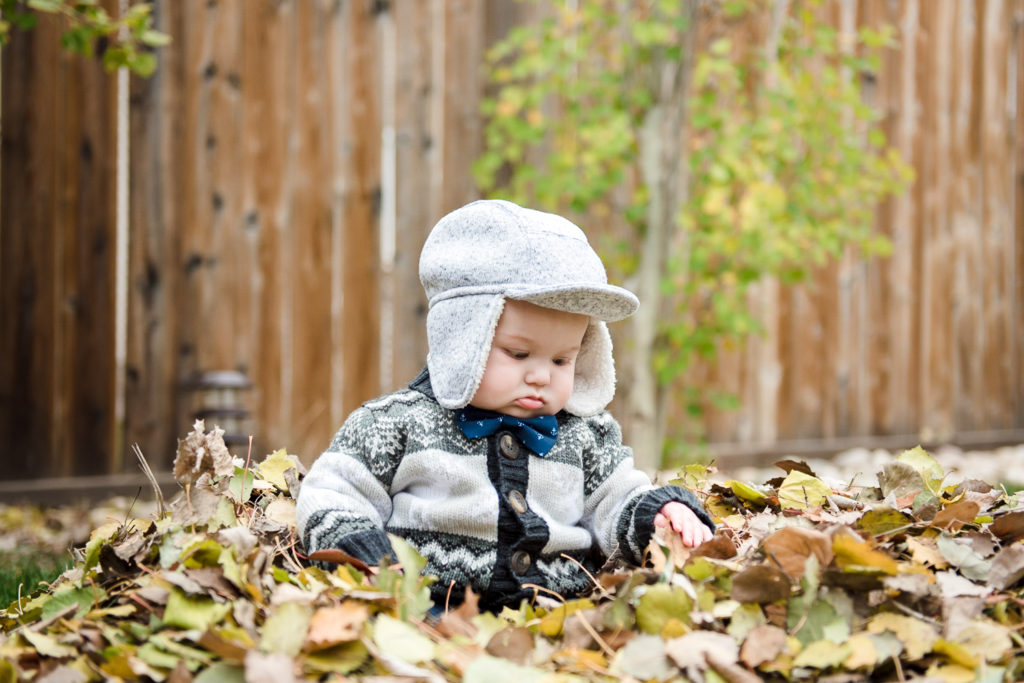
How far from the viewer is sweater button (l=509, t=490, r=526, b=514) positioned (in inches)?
78.0

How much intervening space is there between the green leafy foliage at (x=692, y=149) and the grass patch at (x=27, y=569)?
2.28 meters

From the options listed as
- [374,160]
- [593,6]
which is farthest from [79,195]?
[593,6]

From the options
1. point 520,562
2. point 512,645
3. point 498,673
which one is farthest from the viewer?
point 520,562

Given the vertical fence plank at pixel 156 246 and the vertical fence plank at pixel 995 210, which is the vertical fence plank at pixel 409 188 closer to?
the vertical fence plank at pixel 156 246

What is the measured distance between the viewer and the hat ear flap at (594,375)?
7.16 feet

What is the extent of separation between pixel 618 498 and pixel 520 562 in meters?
0.26

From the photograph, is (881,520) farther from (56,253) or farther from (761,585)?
(56,253)

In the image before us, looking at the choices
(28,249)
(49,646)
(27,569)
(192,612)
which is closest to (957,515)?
(192,612)

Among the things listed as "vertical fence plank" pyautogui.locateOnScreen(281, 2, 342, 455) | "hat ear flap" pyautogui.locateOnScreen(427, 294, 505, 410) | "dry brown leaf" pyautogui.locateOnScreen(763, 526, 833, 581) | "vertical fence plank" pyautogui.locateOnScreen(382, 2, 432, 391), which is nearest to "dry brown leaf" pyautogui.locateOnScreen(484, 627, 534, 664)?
"dry brown leaf" pyautogui.locateOnScreen(763, 526, 833, 581)

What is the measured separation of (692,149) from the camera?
4828 mm

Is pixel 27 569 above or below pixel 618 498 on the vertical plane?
below

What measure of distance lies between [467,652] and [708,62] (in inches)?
125

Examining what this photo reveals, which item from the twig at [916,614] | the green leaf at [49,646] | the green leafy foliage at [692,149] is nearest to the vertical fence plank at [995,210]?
the green leafy foliage at [692,149]

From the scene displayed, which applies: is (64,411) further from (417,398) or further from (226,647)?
(226,647)
